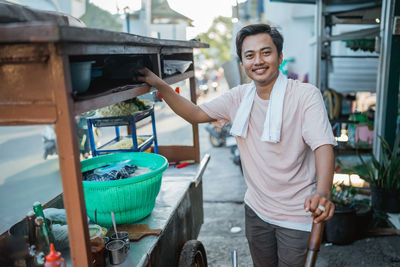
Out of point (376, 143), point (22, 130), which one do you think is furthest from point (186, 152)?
point (22, 130)

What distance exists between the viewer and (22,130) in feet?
33.4

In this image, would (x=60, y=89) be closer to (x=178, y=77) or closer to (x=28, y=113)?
(x=28, y=113)

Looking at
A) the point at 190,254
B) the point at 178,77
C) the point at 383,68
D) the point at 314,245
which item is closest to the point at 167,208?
the point at 190,254

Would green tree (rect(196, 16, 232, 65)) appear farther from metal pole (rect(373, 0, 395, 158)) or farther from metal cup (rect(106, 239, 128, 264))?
metal cup (rect(106, 239, 128, 264))

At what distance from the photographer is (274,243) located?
2.33m

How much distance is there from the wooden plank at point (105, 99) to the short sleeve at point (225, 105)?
545 millimetres

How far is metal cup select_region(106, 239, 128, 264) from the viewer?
69.9 inches

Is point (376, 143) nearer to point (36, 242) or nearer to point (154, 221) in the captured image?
point (154, 221)

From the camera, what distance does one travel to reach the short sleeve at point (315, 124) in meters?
1.91

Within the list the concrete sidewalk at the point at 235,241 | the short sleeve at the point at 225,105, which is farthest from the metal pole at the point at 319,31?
the short sleeve at the point at 225,105

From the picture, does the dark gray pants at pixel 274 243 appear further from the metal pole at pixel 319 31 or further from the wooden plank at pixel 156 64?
the metal pole at pixel 319 31

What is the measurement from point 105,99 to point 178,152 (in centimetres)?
229

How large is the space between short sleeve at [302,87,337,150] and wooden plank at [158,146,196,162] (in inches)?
74.7

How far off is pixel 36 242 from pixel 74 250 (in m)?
0.51
